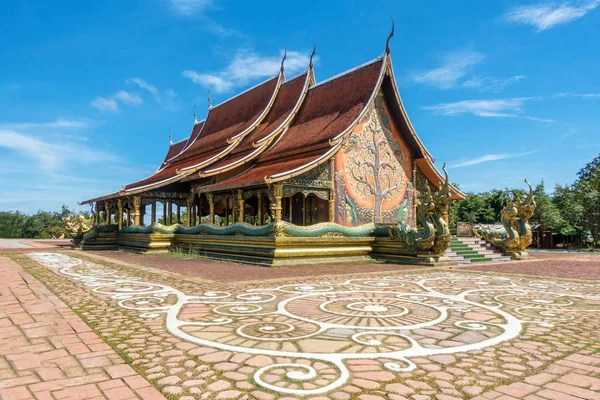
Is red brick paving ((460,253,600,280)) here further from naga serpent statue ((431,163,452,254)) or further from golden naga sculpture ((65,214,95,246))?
golden naga sculpture ((65,214,95,246))

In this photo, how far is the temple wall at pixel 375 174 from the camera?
1398 centimetres

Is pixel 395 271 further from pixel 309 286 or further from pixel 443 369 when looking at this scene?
pixel 443 369

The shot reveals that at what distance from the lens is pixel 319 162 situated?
12.9m

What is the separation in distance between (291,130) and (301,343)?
1367 centimetres

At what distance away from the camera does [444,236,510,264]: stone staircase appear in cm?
1308

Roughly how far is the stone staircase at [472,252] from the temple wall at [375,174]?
1989 millimetres

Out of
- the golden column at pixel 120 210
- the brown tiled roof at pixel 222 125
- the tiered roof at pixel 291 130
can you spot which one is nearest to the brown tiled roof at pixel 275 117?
the tiered roof at pixel 291 130

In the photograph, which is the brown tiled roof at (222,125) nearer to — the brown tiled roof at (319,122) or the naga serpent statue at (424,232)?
the brown tiled roof at (319,122)

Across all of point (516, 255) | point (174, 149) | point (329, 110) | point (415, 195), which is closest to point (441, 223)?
point (516, 255)

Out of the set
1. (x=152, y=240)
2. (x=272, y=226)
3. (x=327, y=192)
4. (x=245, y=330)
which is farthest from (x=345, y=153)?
(x=245, y=330)

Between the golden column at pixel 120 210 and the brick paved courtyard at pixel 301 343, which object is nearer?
the brick paved courtyard at pixel 301 343

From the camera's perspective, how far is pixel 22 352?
10.8 feet

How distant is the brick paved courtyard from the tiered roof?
6727mm

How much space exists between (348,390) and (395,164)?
13516 mm
